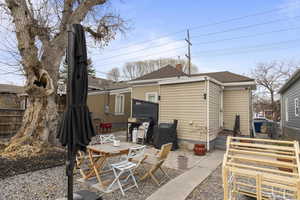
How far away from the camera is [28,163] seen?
4.78m

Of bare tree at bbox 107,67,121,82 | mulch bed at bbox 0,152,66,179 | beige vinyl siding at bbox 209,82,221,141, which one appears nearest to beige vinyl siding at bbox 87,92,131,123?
mulch bed at bbox 0,152,66,179

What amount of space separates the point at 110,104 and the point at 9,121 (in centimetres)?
630

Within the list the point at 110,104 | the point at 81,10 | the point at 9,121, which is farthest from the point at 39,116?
the point at 110,104

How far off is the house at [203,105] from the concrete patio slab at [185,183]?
216 cm

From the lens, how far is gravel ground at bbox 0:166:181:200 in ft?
10.5

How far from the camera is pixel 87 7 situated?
23.2 feet

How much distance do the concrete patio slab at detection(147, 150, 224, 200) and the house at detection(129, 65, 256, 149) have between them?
2.16m

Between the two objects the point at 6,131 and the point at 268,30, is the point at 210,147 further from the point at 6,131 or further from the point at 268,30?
the point at 268,30

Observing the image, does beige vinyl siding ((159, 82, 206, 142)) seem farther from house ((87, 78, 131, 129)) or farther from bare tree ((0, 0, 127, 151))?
house ((87, 78, 131, 129))

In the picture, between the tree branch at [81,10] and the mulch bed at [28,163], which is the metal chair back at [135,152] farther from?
the tree branch at [81,10]

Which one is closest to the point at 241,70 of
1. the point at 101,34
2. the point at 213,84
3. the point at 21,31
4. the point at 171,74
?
the point at 171,74

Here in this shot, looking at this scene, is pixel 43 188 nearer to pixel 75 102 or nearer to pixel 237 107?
pixel 75 102

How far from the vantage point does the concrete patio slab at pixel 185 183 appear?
330cm

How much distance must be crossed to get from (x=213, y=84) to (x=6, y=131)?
11.6m
